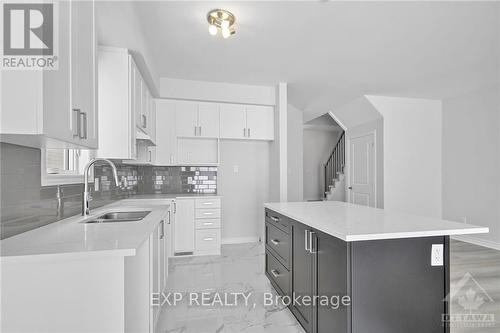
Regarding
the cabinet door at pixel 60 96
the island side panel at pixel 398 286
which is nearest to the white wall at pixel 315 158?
the island side panel at pixel 398 286

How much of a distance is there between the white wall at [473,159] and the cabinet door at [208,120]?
14.4 ft

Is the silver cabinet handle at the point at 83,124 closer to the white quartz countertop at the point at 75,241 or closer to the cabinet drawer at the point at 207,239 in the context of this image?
the white quartz countertop at the point at 75,241

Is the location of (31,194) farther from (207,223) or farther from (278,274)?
(207,223)

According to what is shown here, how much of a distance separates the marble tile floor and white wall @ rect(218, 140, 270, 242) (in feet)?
1.30

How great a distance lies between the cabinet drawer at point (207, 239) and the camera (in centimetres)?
372

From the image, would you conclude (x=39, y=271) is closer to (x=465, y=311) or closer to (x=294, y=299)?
(x=294, y=299)

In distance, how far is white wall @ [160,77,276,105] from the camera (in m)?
3.85

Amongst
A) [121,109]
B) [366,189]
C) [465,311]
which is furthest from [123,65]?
[366,189]

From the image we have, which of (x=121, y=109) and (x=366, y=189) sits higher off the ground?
(x=121, y=109)

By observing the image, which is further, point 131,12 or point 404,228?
point 131,12

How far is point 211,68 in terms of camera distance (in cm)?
347

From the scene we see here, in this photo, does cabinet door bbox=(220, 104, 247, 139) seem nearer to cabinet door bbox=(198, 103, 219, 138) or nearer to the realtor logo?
cabinet door bbox=(198, 103, 219, 138)

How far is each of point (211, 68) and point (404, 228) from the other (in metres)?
3.00

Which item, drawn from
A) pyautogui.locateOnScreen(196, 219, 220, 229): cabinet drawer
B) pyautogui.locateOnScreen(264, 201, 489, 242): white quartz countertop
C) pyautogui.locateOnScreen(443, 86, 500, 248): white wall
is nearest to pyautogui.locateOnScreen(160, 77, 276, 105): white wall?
pyautogui.locateOnScreen(196, 219, 220, 229): cabinet drawer
